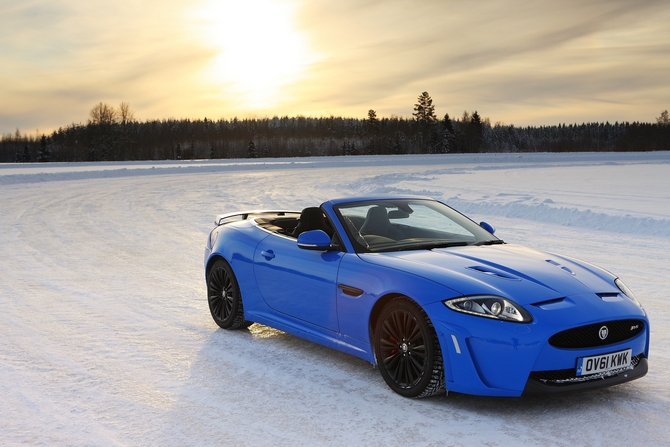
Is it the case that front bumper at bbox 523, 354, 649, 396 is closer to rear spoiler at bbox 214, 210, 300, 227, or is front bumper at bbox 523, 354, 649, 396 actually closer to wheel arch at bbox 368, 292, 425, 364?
wheel arch at bbox 368, 292, 425, 364

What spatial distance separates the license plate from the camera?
410 centimetres

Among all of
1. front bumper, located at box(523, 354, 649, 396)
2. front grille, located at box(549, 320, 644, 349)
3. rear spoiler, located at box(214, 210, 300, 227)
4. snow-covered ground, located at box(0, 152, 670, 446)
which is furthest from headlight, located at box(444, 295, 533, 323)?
rear spoiler, located at box(214, 210, 300, 227)

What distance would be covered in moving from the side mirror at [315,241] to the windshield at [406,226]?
197 mm

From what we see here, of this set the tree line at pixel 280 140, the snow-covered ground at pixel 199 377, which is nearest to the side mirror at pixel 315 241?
the snow-covered ground at pixel 199 377

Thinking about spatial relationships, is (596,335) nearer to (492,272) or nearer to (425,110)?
Answer: (492,272)

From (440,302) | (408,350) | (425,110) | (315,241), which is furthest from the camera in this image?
(425,110)

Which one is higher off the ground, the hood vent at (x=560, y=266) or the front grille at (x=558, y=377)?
the hood vent at (x=560, y=266)

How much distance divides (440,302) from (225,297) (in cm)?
286

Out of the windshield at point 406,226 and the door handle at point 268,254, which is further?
the door handle at point 268,254

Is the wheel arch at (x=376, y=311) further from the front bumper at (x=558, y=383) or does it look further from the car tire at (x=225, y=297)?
the car tire at (x=225, y=297)

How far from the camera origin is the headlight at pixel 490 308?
4086 mm

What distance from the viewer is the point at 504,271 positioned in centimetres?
456

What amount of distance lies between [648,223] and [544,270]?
10.0 metres

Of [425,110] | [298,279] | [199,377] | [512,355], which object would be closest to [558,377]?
[512,355]
